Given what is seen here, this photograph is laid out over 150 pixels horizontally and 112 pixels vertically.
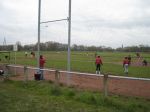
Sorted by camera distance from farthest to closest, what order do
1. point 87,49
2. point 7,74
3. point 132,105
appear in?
point 87,49 → point 7,74 → point 132,105

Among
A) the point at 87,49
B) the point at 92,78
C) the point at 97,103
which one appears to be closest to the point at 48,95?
the point at 97,103

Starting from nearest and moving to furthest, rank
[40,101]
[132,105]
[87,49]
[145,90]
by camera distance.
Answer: [132,105] → [40,101] → [145,90] → [87,49]

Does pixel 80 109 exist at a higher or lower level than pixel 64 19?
lower

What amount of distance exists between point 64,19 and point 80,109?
334 inches

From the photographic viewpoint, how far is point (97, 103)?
35.4 feet

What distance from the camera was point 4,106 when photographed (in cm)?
1014

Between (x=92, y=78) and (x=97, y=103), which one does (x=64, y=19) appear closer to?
(x=92, y=78)

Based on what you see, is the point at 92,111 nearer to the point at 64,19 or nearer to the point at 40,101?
the point at 40,101

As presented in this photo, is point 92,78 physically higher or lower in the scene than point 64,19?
lower

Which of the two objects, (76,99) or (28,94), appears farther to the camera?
(28,94)

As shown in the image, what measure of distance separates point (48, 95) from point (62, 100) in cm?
140

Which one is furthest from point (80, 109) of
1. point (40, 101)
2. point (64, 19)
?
point (64, 19)

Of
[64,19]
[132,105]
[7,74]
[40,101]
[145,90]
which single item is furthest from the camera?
[7,74]

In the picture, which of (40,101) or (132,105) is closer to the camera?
(132,105)
